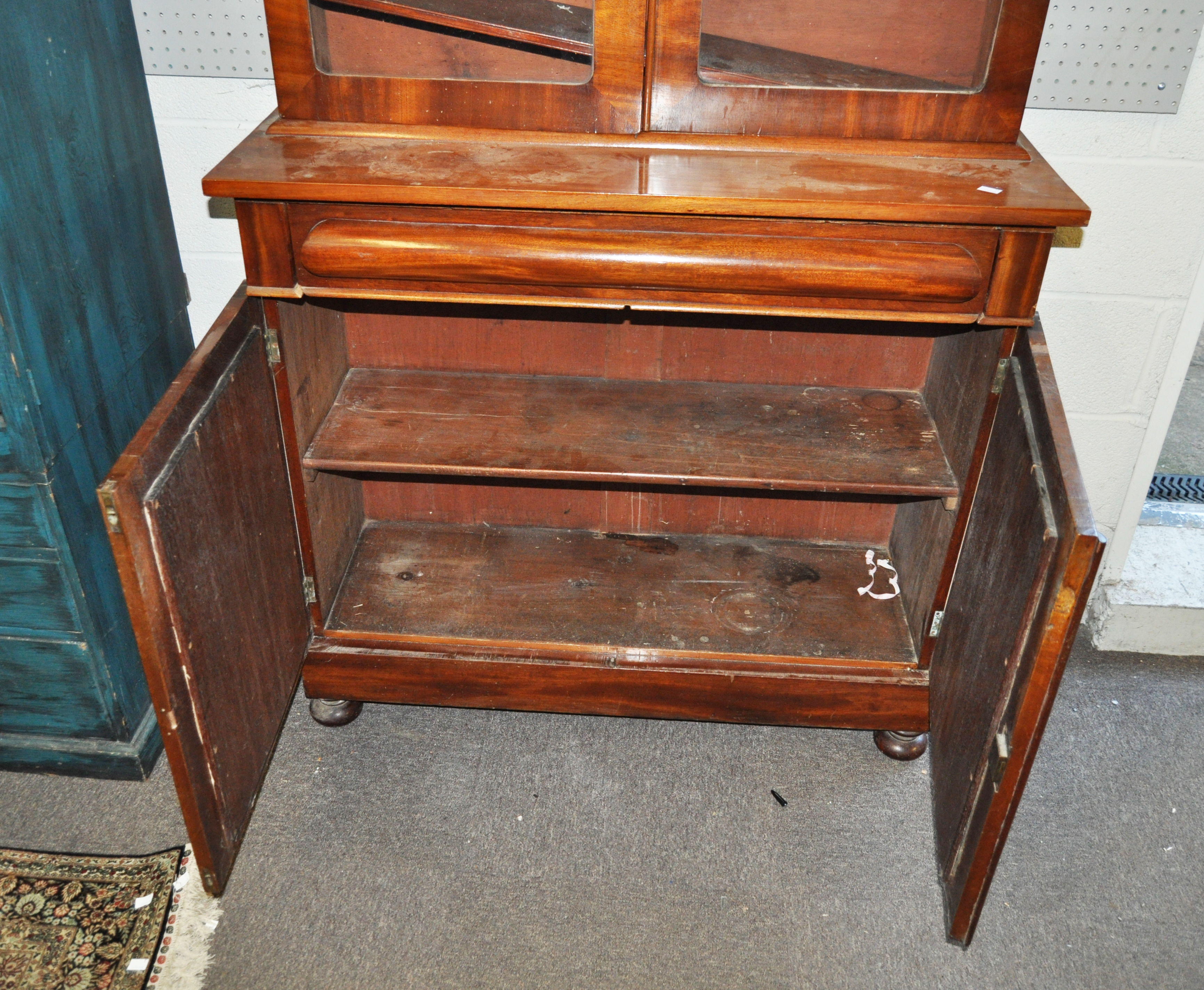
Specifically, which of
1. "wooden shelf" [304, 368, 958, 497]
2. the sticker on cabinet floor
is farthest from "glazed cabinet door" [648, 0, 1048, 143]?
the sticker on cabinet floor

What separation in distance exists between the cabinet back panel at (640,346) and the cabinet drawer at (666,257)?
1.42 ft

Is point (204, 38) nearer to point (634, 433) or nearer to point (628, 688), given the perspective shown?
point (634, 433)

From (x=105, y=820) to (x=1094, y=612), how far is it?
197cm

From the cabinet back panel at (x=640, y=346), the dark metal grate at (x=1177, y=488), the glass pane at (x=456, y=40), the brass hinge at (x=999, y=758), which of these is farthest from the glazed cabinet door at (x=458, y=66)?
the dark metal grate at (x=1177, y=488)

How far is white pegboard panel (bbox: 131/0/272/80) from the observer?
1.67 meters

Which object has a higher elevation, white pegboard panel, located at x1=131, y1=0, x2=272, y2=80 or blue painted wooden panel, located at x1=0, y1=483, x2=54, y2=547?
white pegboard panel, located at x1=131, y1=0, x2=272, y2=80

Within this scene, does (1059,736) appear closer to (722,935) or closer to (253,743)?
(722,935)

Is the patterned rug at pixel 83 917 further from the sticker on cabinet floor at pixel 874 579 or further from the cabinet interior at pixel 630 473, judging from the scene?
the sticker on cabinet floor at pixel 874 579

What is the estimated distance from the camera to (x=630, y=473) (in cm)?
163

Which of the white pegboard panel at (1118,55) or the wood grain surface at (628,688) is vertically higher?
the white pegboard panel at (1118,55)

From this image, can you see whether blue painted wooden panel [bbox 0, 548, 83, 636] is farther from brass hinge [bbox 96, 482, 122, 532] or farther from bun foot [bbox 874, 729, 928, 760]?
bun foot [bbox 874, 729, 928, 760]

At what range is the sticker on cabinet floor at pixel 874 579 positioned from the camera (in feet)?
6.35

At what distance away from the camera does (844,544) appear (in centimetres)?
209

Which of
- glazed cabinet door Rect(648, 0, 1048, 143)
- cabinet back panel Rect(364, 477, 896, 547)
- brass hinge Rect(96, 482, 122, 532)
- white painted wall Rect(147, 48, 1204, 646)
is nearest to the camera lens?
brass hinge Rect(96, 482, 122, 532)
